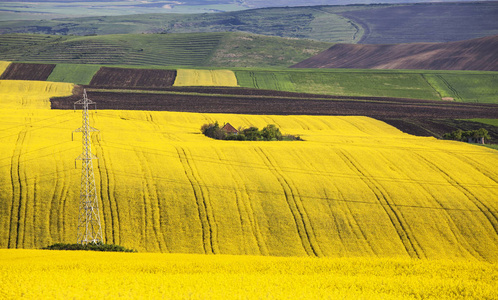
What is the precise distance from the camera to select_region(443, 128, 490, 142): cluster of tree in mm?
70875

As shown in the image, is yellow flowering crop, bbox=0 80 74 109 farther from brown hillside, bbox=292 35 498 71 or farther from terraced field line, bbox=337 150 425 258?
brown hillside, bbox=292 35 498 71

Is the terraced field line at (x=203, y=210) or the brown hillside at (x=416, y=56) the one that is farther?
the brown hillside at (x=416, y=56)

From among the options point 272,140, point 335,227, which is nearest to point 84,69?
point 272,140

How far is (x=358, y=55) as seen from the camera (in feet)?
510

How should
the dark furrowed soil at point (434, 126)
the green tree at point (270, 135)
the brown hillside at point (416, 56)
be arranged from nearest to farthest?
the green tree at point (270, 135)
the dark furrowed soil at point (434, 126)
the brown hillside at point (416, 56)

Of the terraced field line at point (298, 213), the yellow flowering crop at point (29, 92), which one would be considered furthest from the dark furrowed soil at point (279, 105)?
the terraced field line at point (298, 213)

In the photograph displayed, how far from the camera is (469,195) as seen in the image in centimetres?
4588

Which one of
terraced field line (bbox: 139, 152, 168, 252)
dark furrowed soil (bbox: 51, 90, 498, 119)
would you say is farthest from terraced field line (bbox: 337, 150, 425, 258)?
dark furrowed soil (bbox: 51, 90, 498, 119)

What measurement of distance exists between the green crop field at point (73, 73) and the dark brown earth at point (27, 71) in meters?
1.36

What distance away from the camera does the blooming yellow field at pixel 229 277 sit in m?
23.1

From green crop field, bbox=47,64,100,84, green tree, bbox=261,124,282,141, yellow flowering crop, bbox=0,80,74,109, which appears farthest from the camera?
green crop field, bbox=47,64,100,84

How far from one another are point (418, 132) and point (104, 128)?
39117mm

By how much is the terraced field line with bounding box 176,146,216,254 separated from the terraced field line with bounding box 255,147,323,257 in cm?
599

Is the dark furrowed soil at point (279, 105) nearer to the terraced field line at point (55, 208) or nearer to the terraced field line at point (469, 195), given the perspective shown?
the terraced field line at point (469, 195)
